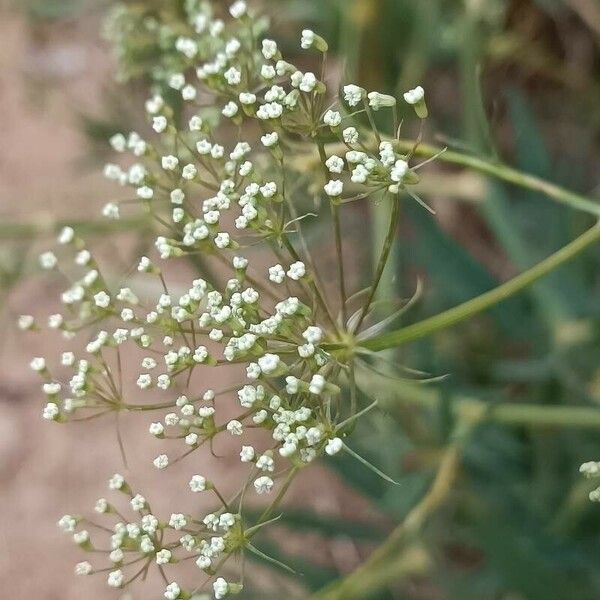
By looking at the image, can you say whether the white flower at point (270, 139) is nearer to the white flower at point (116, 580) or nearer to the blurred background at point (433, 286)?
the blurred background at point (433, 286)

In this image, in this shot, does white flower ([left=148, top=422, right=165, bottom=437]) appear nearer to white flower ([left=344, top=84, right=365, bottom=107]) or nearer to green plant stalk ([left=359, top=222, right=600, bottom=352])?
green plant stalk ([left=359, top=222, right=600, bottom=352])

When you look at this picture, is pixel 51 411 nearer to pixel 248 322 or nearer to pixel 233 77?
pixel 248 322

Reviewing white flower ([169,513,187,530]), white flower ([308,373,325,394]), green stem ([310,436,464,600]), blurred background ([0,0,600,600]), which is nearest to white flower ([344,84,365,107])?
blurred background ([0,0,600,600])

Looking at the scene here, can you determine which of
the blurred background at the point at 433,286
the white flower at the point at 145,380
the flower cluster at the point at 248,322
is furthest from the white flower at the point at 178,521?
the blurred background at the point at 433,286

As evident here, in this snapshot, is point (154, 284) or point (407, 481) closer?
point (407, 481)

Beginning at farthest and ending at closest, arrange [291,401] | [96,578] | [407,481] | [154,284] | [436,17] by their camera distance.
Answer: [96,578] → [154,284] → [436,17] → [407,481] → [291,401]

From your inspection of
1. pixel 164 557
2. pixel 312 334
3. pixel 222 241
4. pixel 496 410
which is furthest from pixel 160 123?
pixel 496 410

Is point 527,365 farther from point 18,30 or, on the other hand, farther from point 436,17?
point 18,30

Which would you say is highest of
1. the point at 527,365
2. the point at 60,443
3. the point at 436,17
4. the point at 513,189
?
the point at 436,17

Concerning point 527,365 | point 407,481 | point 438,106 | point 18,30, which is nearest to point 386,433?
point 407,481
